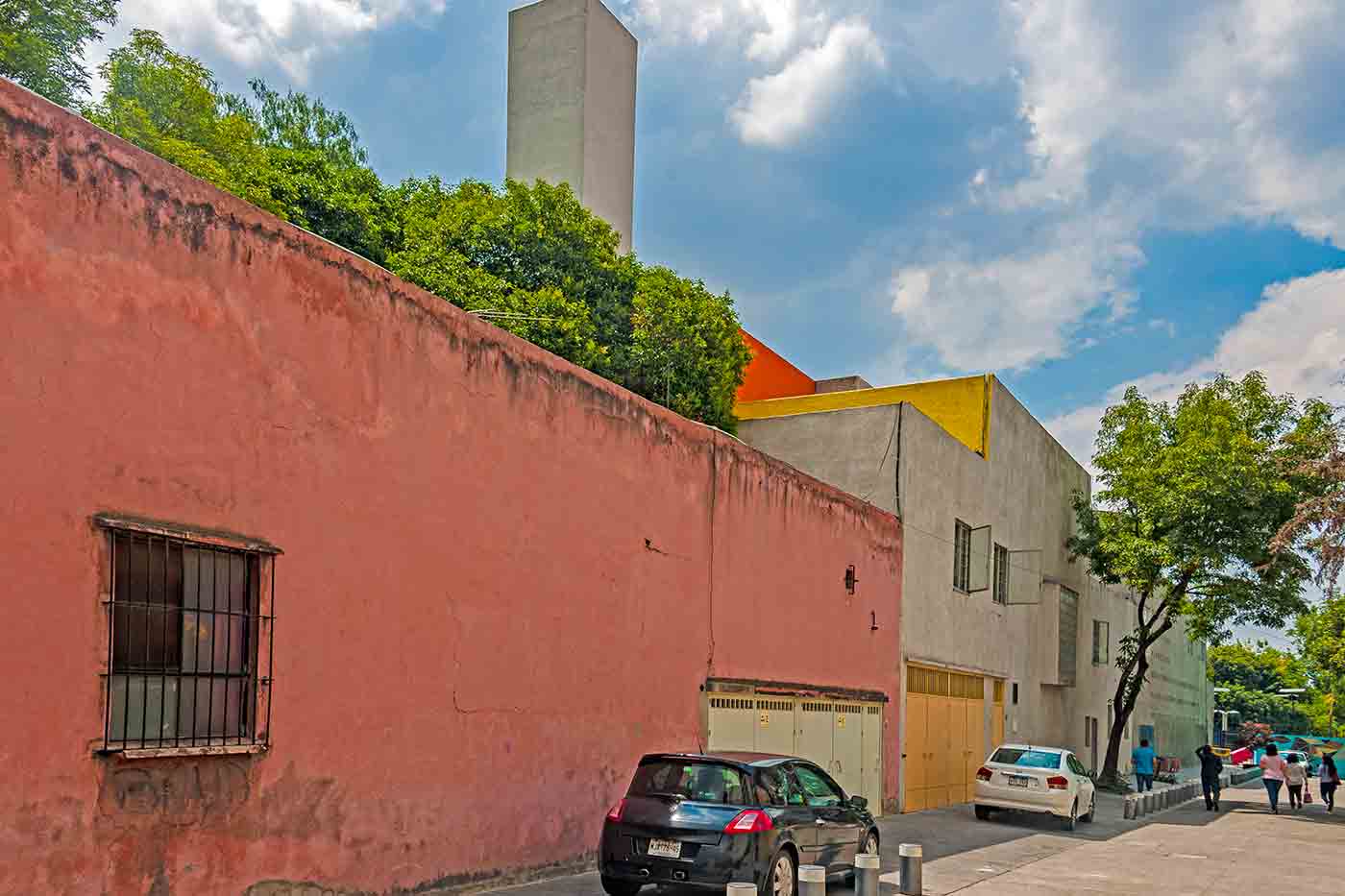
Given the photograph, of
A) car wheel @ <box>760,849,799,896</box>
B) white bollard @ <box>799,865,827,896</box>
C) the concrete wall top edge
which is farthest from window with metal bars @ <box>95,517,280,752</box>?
car wheel @ <box>760,849,799,896</box>

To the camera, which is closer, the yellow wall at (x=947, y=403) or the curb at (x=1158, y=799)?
the curb at (x=1158, y=799)

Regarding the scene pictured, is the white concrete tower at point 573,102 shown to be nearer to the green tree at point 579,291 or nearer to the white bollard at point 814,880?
the green tree at point 579,291

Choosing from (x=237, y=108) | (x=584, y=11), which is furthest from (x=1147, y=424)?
(x=237, y=108)

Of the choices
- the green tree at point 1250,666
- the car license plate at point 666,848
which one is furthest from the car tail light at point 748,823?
the green tree at point 1250,666

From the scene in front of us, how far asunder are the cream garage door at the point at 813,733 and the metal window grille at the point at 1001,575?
26.9 feet

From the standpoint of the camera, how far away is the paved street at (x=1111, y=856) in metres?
13.7

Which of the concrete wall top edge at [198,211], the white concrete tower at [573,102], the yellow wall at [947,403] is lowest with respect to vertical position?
the concrete wall top edge at [198,211]

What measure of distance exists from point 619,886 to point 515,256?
18.1m

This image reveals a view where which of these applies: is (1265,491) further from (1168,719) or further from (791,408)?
(1168,719)

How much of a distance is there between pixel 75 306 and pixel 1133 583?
2838cm

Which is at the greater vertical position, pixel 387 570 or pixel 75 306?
pixel 75 306

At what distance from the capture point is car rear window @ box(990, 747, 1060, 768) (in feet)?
69.8

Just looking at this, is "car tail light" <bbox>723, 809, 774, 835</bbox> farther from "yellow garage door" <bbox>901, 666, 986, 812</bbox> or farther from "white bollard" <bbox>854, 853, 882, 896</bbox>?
"yellow garage door" <bbox>901, 666, 986, 812</bbox>

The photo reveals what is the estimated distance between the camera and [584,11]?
35.4 m
